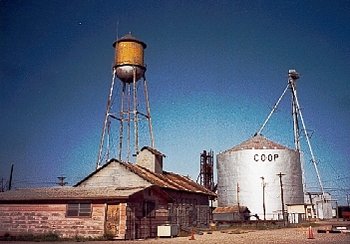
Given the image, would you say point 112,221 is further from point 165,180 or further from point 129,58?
point 129,58

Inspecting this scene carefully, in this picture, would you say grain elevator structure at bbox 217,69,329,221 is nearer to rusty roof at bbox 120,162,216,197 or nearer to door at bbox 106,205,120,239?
rusty roof at bbox 120,162,216,197

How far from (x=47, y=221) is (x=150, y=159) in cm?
1636

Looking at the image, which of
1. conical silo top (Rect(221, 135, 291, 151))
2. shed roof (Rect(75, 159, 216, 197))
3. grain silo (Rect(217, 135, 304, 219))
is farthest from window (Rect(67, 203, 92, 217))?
conical silo top (Rect(221, 135, 291, 151))

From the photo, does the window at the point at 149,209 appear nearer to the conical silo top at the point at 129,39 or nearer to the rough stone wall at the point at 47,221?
the rough stone wall at the point at 47,221

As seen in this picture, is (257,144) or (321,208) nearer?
(257,144)

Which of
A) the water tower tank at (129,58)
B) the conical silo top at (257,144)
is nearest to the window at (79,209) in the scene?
the water tower tank at (129,58)

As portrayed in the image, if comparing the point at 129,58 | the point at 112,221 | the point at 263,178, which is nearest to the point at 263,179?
the point at 263,178

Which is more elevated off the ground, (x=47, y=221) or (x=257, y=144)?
(x=257, y=144)

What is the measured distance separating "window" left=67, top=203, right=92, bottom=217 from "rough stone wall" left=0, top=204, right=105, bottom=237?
0.27 meters

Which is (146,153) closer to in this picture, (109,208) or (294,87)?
(109,208)

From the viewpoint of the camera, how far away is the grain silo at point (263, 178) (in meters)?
58.2

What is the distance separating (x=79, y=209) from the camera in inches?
1024

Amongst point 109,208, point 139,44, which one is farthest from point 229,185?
point 109,208

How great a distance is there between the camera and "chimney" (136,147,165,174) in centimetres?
4116
